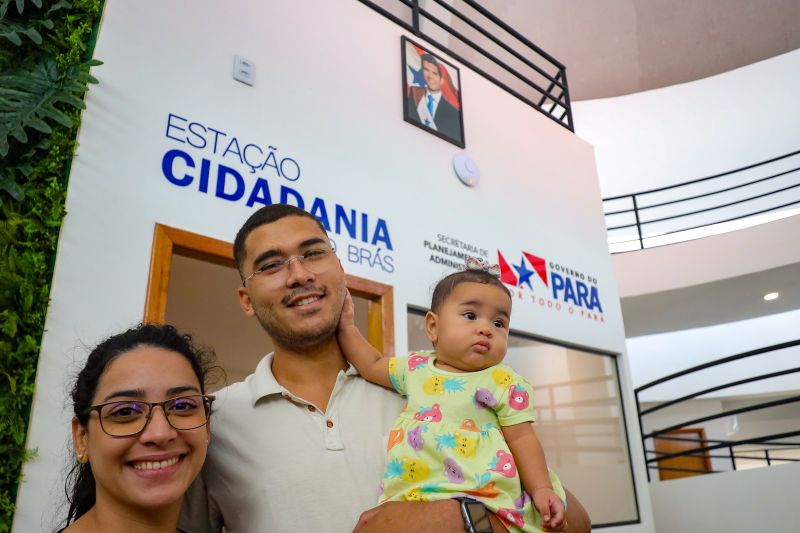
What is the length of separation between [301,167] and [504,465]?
210 cm

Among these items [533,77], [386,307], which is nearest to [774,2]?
[533,77]

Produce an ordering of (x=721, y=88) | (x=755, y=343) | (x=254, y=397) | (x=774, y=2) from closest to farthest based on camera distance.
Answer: (x=254, y=397) → (x=774, y=2) → (x=721, y=88) → (x=755, y=343)

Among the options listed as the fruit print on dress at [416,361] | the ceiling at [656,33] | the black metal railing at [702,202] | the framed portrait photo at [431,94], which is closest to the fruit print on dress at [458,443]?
the fruit print on dress at [416,361]

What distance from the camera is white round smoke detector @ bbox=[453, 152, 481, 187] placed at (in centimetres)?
407

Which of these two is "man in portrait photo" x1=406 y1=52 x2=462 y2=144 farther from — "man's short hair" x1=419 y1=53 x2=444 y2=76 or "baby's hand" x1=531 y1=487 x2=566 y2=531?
"baby's hand" x1=531 y1=487 x2=566 y2=531

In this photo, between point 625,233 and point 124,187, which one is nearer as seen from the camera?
point 124,187

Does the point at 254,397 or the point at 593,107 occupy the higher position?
the point at 593,107

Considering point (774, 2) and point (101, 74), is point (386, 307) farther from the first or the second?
point (774, 2)

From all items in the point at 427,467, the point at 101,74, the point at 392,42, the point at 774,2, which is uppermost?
the point at 774,2

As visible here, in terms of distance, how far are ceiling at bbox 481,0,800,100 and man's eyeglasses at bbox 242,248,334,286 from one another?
340 inches

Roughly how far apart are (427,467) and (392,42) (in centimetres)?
326

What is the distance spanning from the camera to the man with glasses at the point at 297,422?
124 centimetres

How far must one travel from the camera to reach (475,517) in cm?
126

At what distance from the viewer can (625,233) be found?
9789 mm
